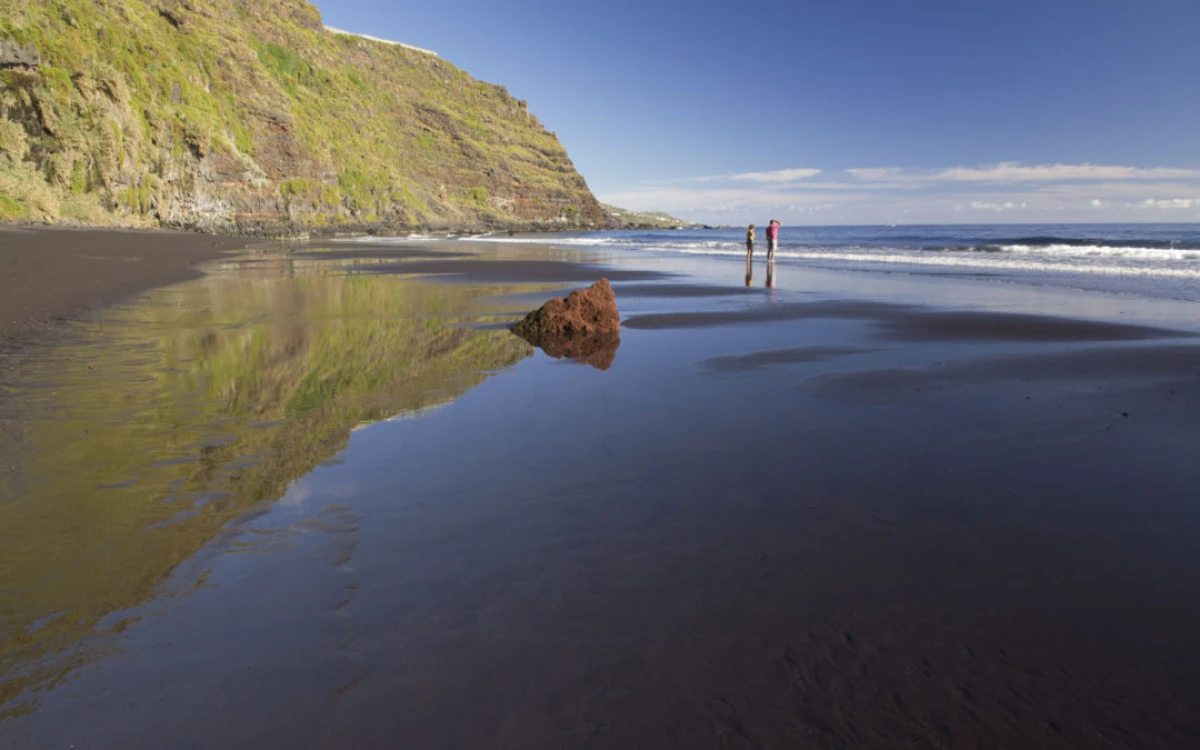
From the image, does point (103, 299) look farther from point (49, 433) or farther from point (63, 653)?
point (63, 653)

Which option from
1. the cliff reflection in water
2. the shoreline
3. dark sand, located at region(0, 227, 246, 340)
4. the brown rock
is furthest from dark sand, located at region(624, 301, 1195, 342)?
dark sand, located at region(0, 227, 246, 340)

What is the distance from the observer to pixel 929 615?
301 cm

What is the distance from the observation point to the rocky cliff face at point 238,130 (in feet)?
115

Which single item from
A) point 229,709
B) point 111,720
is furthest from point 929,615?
point 111,720

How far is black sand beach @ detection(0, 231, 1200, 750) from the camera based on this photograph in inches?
95.0

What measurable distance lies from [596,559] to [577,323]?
7.66 metres

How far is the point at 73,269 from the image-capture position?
1817cm

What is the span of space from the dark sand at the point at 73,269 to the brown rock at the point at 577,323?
7601 mm

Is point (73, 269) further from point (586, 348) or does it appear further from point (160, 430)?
point (160, 430)

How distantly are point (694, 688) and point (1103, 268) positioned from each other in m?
30.3

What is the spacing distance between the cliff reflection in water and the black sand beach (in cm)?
3

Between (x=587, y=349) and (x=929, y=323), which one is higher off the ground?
(x=929, y=323)

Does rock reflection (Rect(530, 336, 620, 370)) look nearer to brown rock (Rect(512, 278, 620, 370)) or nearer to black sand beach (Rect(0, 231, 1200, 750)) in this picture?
brown rock (Rect(512, 278, 620, 370))

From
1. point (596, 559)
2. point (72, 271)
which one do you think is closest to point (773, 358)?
point (596, 559)
